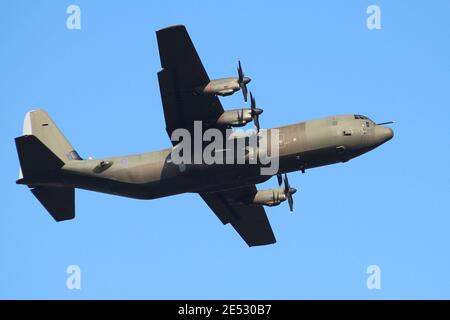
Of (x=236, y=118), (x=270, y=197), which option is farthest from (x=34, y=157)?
(x=270, y=197)

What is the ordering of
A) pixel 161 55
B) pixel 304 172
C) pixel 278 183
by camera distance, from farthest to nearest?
1. pixel 278 183
2. pixel 304 172
3. pixel 161 55

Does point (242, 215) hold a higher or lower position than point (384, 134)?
lower

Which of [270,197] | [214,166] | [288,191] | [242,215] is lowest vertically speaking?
[242,215]

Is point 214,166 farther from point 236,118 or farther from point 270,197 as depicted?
point 270,197

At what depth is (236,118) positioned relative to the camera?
43812mm

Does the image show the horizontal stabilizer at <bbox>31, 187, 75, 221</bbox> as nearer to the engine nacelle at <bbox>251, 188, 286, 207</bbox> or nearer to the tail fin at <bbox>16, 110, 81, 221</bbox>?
the tail fin at <bbox>16, 110, 81, 221</bbox>

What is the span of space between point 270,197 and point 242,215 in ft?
9.18

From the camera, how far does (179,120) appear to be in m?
44.4

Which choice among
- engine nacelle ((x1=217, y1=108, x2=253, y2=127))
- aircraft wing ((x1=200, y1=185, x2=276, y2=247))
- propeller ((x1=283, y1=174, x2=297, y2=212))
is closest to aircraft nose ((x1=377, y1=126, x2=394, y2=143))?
engine nacelle ((x1=217, y1=108, x2=253, y2=127))

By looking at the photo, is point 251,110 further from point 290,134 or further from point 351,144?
point 351,144

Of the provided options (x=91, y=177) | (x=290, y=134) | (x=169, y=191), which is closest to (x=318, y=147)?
(x=290, y=134)

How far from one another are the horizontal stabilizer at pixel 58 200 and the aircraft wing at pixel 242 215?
7133 mm

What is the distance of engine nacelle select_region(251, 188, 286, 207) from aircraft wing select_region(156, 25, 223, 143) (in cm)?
675

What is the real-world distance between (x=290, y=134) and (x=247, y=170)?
9.22 feet
